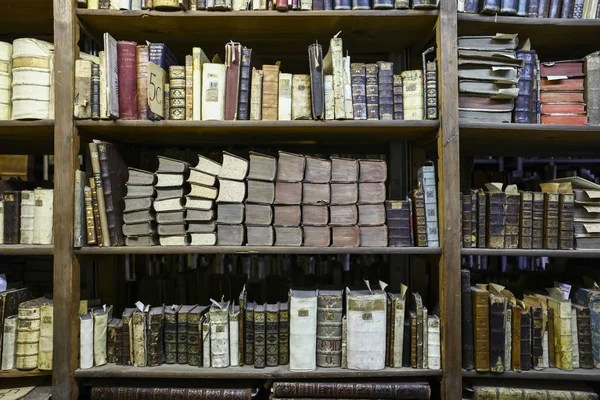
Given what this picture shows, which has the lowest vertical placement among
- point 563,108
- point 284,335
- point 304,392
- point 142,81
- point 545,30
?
point 304,392

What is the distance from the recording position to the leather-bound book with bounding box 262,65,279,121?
1.61 m

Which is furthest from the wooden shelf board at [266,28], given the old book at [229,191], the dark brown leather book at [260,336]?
the dark brown leather book at [260,336]

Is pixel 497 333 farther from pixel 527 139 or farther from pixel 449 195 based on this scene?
pixel 527 139

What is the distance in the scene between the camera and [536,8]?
64.5 inches

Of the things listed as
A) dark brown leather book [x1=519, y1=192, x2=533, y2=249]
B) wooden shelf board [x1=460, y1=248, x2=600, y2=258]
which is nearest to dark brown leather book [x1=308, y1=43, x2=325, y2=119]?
wooden shelf board [x1=460, y1=248, x2=600, y2=258]

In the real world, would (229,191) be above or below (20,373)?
above

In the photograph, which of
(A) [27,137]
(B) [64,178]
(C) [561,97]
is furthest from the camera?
(A) [27,137]

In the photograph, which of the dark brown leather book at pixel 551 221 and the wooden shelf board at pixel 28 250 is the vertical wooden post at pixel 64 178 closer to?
the wooden shelf board at pixel 28 250

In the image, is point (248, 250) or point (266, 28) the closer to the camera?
point (248, 250)

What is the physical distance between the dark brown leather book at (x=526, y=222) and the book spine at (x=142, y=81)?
5.09 feet

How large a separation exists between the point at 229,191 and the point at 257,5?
0.75 m

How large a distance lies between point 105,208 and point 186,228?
12.6 inches

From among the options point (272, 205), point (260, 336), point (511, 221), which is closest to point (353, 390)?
point (260, 336)

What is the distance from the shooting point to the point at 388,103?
161 centimetres
